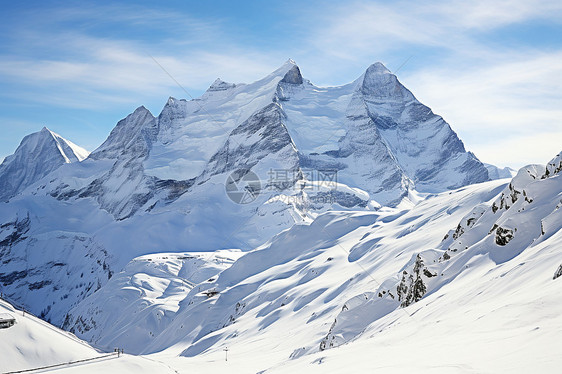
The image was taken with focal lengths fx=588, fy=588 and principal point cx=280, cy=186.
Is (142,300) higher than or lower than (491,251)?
lower

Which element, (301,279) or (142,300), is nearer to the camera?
(301,279)

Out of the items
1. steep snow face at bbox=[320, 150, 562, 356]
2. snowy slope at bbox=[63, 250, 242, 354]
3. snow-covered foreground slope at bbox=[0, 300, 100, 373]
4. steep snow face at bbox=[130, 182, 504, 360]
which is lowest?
snowy slope at bbox=[63, 250, 242, 354]

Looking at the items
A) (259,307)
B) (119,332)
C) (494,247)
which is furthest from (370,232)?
(494,247)

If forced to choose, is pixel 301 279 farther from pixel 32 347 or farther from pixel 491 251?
pixel 32 347

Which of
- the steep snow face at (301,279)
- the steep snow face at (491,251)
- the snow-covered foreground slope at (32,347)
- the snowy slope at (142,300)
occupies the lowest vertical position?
the snowy slope at (142,300)

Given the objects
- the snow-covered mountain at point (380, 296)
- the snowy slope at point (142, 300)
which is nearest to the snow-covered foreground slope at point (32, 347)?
the snow-covered mountain at point (380, 296)

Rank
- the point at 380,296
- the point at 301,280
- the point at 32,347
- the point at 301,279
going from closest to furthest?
the point at 32,347 < the point at 380,296 < the point at 301,280 < the point at 301,279

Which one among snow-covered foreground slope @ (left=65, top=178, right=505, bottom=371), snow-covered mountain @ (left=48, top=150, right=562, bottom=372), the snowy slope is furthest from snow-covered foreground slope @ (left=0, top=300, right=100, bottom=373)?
the snowy slope

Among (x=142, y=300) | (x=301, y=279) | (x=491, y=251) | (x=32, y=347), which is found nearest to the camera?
(x=32, y=347)

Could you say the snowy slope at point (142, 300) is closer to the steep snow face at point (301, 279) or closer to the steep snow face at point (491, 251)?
the steep snow face at point (301, 279)

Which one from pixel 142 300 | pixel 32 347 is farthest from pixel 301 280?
pixel 32 347

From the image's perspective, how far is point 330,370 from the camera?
73.0 feet

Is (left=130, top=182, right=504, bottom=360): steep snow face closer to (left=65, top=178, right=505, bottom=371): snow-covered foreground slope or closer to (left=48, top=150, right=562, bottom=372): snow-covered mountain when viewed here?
(left=65, top=178, right=505, bottom=371): snow-covered foreground slope

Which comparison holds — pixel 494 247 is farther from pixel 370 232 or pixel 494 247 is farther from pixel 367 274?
pixel 370 232
